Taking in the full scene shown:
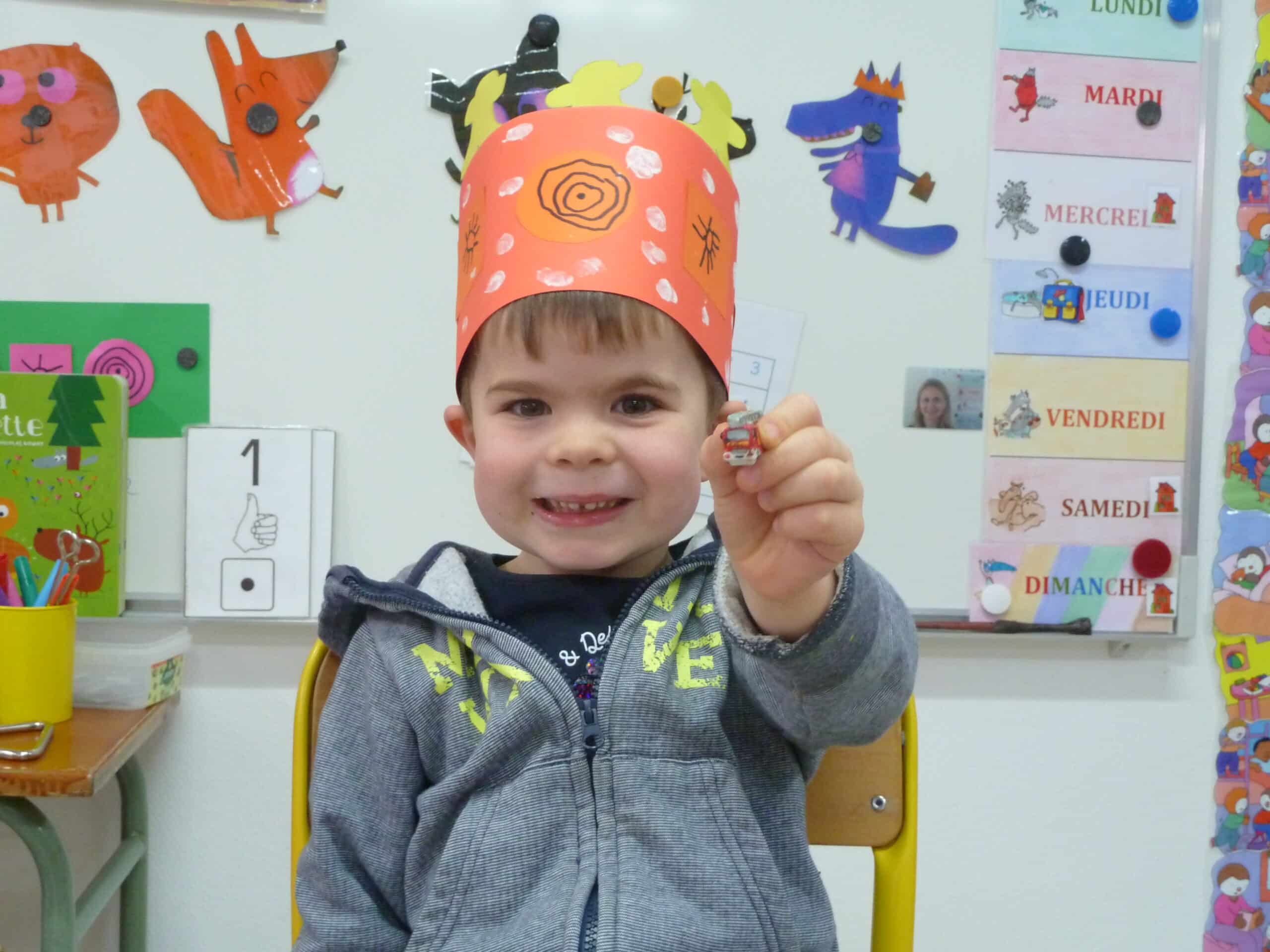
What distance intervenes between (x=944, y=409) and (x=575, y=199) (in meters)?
0.75

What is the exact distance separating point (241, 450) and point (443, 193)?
1.38ft

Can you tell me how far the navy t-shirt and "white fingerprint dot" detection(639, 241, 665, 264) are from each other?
240mm

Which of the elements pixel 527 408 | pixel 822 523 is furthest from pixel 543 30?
pixel 822 523

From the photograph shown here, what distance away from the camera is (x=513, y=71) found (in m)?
1.18

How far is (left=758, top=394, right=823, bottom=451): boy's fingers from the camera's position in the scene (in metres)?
0.49

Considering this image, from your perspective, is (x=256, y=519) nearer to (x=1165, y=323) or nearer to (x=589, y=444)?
(x=589, y=444)

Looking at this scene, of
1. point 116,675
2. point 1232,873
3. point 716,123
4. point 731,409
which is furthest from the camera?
point 1232,873

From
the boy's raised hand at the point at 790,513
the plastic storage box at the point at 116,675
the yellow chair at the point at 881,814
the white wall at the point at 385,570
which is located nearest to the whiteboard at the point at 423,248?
the white wall at the point at 385,570

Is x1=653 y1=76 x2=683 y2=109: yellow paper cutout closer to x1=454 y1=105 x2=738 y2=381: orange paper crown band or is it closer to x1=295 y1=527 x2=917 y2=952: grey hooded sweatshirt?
x1=454 y1=105 x2=738 y2=381: orange paper crown band

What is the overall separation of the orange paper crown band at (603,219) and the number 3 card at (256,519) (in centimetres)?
57

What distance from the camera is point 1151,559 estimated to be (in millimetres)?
1262

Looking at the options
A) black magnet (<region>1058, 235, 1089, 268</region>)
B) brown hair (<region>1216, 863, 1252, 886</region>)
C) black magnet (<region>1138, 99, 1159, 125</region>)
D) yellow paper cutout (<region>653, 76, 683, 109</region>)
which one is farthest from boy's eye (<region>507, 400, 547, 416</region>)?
brown hair (<region>1216, 863, 1252, 886</region>)

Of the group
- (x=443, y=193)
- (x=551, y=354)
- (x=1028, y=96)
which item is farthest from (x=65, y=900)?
(x=1028, y=96)

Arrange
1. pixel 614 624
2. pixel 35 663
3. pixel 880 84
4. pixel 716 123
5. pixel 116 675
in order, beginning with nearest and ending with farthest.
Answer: pixel 614 624
pixel 716 123
pixel 35 663
pixel 116 675
pixel 880 84
